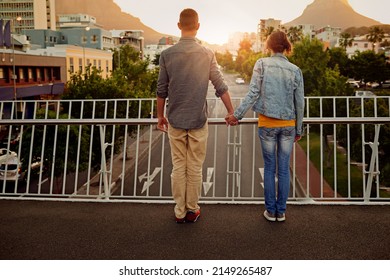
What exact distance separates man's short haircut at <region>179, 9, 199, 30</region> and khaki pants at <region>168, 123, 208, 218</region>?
0.91 metres

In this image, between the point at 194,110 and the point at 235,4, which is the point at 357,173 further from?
the point at 194,110

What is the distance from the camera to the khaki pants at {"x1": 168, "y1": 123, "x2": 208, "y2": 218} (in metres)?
3.87

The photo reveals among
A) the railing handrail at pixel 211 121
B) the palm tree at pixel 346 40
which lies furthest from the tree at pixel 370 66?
the railing handrail at pixel 211 121

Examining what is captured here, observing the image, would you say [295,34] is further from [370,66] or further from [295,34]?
[370,66]

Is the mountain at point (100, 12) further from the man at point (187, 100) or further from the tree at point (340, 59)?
the man at point (187, 100)

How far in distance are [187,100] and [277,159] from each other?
3.51 feet

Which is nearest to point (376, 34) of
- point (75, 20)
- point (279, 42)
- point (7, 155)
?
point (75, 20)

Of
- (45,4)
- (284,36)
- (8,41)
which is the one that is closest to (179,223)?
(284,36)

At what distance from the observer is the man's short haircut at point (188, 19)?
3666 mm

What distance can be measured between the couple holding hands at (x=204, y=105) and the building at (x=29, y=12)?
447 feet

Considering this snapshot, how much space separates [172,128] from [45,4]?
510 feet

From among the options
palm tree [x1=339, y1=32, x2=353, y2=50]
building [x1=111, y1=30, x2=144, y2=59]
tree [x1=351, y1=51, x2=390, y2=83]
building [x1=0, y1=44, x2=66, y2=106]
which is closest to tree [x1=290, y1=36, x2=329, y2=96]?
building [x1=0, y1=44, x2=66, y2=106]

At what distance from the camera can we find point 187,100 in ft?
12.3

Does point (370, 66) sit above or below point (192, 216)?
above
